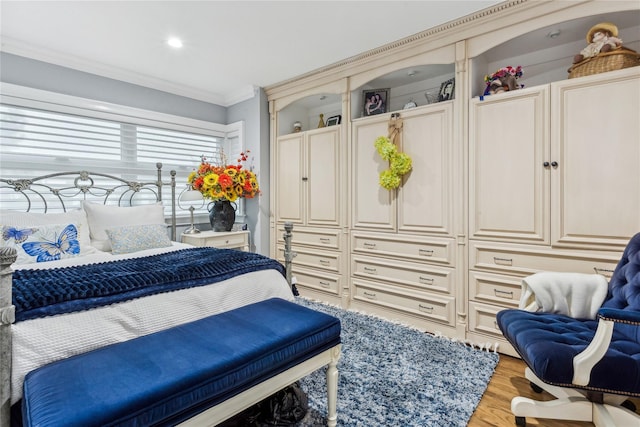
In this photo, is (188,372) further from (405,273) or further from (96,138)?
(96,138)

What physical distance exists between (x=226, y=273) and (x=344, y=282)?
70.8 inches

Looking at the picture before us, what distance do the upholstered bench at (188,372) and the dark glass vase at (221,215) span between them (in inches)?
86.4

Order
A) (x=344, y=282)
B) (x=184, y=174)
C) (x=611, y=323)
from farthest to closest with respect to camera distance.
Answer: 1. (x=184, y=174)
2. (x=344, y=282)
3. (x=611, y=323)

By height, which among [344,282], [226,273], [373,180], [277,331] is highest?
[373,180]

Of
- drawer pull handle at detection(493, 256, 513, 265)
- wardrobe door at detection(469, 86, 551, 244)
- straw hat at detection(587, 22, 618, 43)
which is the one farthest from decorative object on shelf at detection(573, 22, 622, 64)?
drawer pull handle at detection(493, 256, 513, 265)

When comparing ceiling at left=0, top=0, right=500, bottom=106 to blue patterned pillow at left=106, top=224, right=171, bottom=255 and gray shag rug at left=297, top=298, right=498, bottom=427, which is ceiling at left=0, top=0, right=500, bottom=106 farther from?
gray shag rug at left=297, top=298, right=498, bottom=427

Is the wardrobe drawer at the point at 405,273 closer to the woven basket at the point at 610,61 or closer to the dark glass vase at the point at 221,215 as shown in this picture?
the dark glass vase at the point at 221,215

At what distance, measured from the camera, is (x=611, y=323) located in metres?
1.30

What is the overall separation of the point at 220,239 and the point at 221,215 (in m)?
0.28

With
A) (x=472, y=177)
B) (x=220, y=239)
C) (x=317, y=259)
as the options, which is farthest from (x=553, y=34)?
(x=220, y=239)

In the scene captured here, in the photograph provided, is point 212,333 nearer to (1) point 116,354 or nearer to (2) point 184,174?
(1) point 116,354

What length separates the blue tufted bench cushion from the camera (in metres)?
1.33

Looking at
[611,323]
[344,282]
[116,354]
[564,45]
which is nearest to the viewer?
[116,354]

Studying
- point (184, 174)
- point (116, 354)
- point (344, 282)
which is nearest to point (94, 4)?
point (184, 174)
